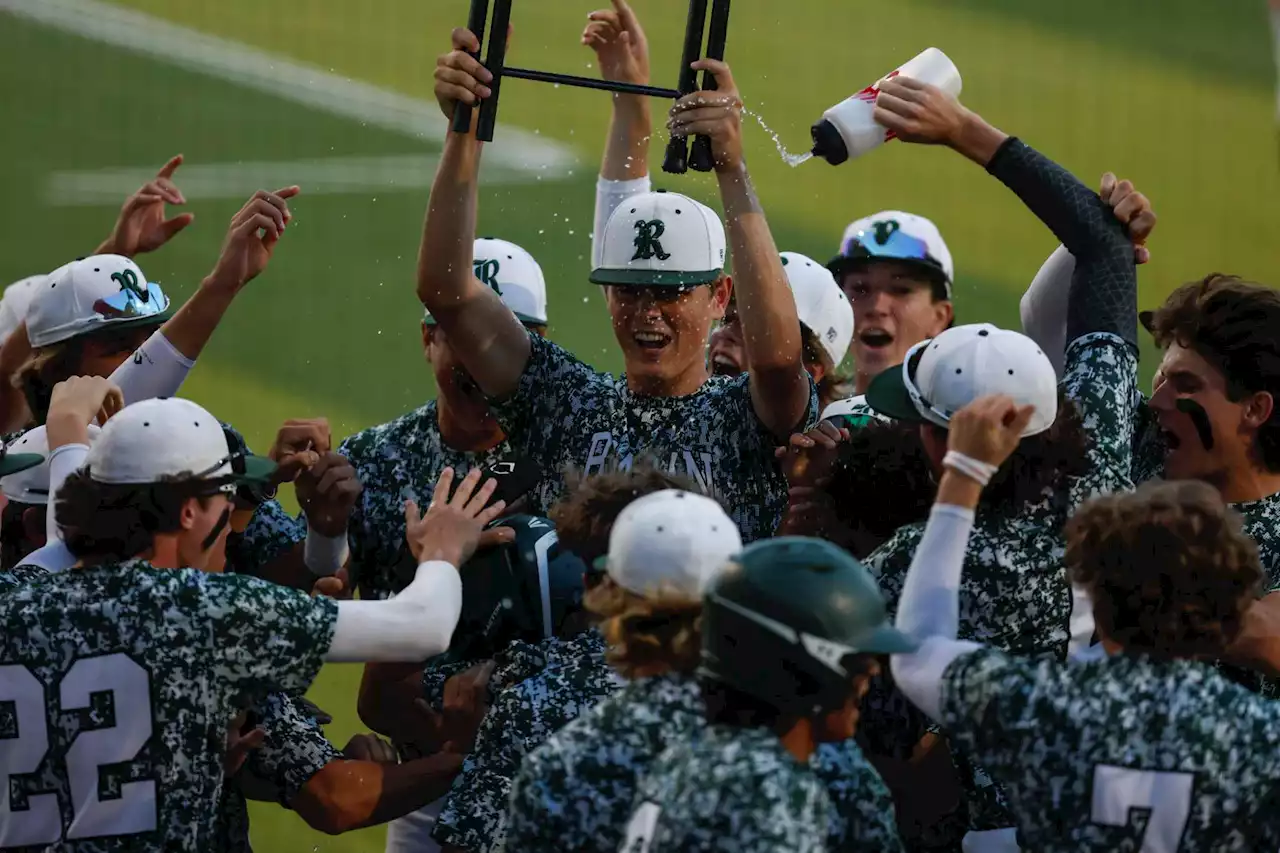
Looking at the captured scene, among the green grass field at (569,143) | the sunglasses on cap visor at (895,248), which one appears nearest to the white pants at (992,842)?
the sunglasses on cap visor at (895,248)

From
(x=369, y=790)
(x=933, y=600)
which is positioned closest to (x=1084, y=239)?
(x=933, y=600)

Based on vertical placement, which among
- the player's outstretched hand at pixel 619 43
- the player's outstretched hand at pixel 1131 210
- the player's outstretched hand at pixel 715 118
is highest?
the player's outstretched hand at pixel 619 43

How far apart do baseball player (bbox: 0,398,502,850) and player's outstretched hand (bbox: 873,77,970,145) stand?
60.3 inches

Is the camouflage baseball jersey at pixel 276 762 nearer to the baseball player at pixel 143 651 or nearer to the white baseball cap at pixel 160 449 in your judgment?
the baseball player at pixel 143 651

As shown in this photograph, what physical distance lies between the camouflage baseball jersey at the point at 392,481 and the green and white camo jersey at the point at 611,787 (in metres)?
1.64

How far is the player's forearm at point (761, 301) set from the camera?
4270mm

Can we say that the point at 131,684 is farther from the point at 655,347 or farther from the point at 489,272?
the point at 489,272

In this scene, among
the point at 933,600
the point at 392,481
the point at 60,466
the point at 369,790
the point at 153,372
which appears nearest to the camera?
the point at 933,600

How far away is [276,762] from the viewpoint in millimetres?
3910

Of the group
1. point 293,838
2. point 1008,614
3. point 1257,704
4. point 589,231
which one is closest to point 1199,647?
point 1257,704

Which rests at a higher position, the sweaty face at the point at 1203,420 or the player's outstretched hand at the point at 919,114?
the player's outstretched hand at the point at 919,114

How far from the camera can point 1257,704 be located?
308 centimetres

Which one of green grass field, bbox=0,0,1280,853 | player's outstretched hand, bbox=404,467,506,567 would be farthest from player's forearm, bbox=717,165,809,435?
green grass field, bbox=0,0,1280,853

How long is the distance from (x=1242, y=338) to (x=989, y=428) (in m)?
1.08
